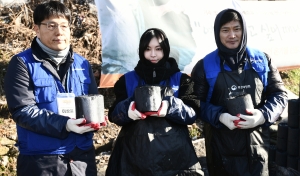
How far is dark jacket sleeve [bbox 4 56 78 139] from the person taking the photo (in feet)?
7.93

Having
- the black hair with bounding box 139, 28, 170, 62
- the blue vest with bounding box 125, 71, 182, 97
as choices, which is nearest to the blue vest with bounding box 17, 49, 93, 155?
the blue vest with bounding box 125, 71, 182, 97

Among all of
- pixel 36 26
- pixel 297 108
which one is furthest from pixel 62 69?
pixel 297 108

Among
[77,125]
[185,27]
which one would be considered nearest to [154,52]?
[77,125]

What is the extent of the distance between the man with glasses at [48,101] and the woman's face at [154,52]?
0.58m

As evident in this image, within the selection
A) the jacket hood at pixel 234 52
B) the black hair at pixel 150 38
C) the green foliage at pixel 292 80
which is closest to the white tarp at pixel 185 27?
the green foliage at pixel 292 80

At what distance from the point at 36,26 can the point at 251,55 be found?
1.63m

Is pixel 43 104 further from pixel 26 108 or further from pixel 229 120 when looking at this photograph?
pixel 229 120

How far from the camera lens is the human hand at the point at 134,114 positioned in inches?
105

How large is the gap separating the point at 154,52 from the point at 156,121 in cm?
53

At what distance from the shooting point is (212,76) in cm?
296

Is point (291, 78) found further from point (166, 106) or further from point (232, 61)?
point (166, 106)

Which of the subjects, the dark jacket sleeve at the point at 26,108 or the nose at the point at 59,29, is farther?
the nose at the point at 59,29

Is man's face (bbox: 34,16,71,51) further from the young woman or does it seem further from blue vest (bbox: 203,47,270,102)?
blue vest (bbox: 203,47,270,102)

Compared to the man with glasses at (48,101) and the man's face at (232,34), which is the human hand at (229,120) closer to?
the man's face at (232,34)
